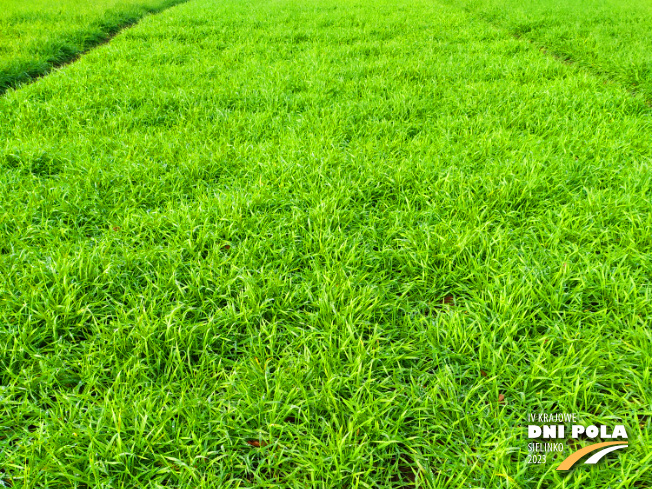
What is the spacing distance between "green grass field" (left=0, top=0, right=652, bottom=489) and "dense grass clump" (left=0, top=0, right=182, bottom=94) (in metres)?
1.99

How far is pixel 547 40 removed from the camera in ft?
24.6

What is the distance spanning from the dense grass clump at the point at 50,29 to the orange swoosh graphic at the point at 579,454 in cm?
731

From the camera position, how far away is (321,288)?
2205 mm

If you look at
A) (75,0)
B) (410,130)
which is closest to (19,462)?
(410,130)

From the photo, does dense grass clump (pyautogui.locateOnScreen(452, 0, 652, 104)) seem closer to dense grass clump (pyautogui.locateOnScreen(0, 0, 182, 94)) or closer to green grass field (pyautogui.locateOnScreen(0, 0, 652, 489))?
green grass field (pyautogui.locateOnScreen(0, 0, 652, 489))

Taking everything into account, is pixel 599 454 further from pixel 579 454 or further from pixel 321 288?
pixel 321 288

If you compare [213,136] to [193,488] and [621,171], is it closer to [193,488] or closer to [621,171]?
[193,488]

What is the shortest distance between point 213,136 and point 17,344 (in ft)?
8.82

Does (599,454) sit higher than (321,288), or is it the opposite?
(321,288)

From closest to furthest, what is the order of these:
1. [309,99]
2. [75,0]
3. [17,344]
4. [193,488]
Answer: [193,488], [17,344], [309,99], [75,0]

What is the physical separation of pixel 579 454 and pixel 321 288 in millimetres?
1360

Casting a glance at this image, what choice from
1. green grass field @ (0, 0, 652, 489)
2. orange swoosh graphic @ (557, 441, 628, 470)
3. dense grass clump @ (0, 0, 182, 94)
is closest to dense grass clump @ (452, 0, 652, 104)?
green grass field @ (0, 0, 652, 489)

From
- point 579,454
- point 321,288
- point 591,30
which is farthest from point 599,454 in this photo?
point 591,30

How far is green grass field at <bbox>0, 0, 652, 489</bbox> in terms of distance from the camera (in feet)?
5.08
